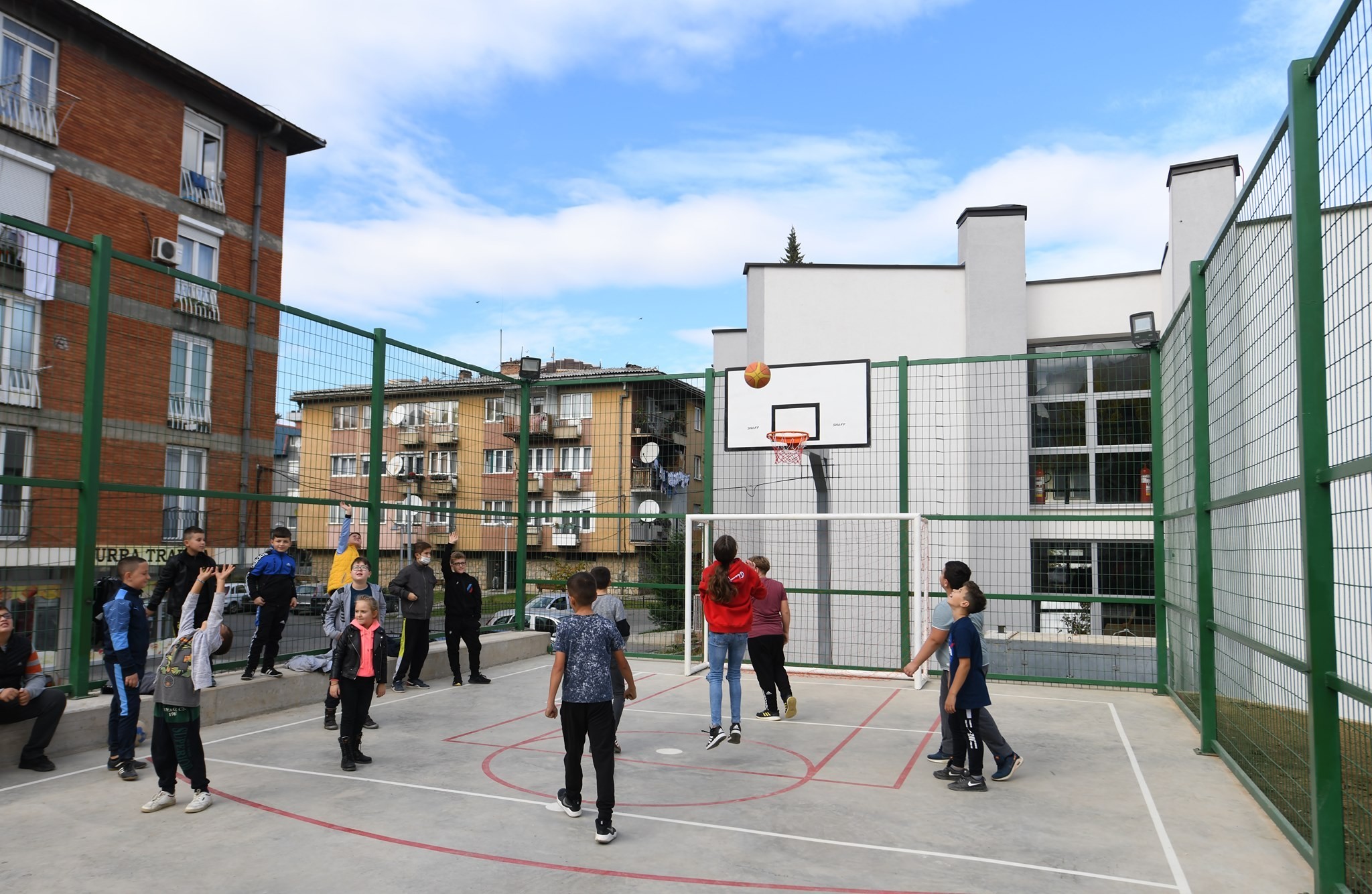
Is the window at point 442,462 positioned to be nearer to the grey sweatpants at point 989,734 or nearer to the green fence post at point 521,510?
the green fence post at point 521,510

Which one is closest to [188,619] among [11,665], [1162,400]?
[11,665]

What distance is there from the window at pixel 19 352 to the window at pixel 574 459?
25.1 ft

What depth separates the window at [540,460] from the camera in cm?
1539

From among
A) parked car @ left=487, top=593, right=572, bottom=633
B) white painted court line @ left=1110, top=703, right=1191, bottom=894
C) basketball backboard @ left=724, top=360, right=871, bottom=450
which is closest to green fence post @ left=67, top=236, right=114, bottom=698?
parked car @ left=487, top=593, right=572, bottom=633

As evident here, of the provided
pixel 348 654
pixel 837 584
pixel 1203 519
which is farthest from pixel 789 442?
pixel 348 654

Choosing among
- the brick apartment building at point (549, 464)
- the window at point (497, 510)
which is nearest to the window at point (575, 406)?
the brick apartment building at point (549, 464)

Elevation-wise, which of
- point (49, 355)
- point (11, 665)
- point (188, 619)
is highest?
point (49, 355)

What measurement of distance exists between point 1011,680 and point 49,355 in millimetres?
12192

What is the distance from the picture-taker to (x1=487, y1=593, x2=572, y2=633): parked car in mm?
15117

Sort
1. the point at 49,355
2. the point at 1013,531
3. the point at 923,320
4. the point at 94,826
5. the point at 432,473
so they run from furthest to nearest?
the point at 923,320
the point at 1013,531
the point at 432,473
the point at 49,355
the point at 94,826

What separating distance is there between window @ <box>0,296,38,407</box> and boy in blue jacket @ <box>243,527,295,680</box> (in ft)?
8.42

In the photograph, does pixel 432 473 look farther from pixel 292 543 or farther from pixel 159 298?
pixel 159 298

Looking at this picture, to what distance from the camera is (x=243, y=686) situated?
941 centimetres

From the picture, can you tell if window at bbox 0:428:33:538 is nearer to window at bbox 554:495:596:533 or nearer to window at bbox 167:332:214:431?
window at bbox 167:332:214:431
